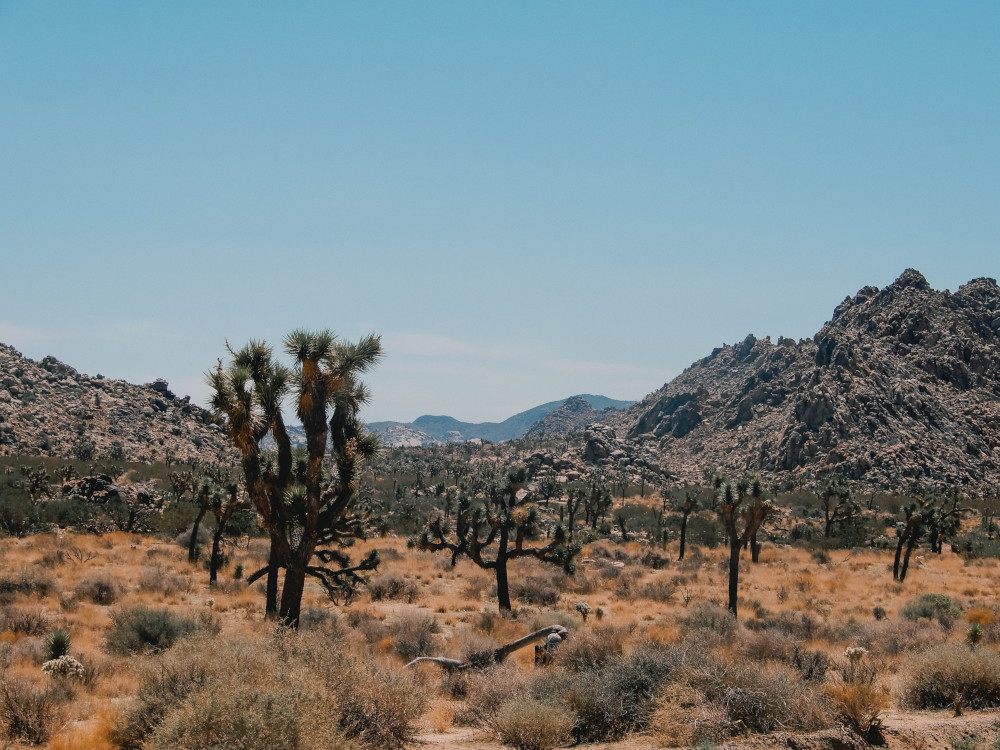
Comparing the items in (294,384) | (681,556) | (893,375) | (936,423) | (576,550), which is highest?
(893,375)

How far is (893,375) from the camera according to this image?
103 m

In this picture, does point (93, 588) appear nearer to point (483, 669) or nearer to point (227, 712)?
point (483, 669)

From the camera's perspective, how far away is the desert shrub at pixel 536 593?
82.3 feet

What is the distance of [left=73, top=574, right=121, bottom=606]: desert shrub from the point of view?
67.1 feet

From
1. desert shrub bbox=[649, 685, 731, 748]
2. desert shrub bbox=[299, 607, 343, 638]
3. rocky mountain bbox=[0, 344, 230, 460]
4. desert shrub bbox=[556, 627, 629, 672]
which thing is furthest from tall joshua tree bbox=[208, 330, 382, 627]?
rocky mountain bbox=[0, 344, 230, 460]

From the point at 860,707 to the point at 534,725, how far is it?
4.02 meters

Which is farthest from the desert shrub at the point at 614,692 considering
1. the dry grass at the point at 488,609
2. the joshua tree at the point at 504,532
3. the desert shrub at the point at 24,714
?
the joshua tree at the point at 504,532

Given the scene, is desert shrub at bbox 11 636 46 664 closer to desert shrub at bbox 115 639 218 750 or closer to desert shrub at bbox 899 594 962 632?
desert shrub at bbox 115 639 218 750

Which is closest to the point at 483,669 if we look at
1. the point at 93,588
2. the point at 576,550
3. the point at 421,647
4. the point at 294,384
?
the point at 421,647

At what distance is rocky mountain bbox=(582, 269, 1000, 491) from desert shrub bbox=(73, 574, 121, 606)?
82498 millimetres

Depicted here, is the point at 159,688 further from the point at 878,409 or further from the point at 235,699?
the point at 878,409

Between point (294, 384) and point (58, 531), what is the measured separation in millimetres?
29655

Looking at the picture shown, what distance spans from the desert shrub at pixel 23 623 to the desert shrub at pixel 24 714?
826cm

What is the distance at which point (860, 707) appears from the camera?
26.3ft
